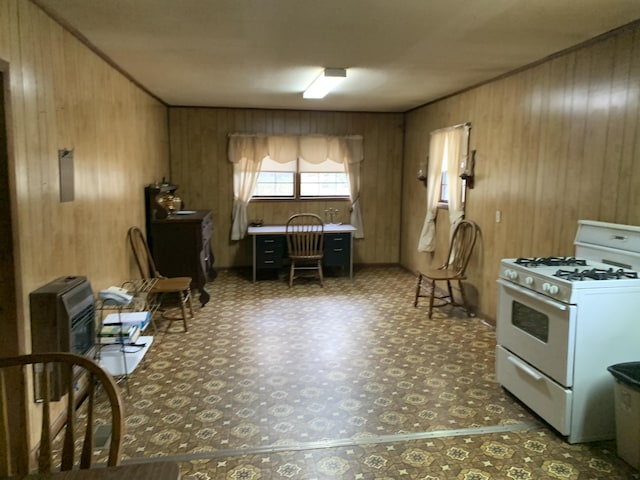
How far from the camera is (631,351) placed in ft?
8.18

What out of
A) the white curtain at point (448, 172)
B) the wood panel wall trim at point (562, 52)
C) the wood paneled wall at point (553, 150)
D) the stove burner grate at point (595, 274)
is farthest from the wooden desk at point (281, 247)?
the stove burner grate at point (595, 274)

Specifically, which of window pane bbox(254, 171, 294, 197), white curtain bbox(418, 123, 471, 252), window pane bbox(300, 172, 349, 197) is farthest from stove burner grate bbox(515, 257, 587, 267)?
window pane bbox(254, 171, 294, 197)

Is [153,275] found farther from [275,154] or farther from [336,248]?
[275,154]

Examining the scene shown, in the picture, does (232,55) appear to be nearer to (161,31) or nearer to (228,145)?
(161,31)

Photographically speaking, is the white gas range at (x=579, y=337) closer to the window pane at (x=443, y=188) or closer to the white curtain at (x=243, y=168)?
the window pane at (x=443, y=188)

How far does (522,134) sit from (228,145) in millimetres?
4104

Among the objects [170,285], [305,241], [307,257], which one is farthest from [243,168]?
[170,285]

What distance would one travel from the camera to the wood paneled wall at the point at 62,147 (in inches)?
89.4

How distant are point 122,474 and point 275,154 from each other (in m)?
5.93

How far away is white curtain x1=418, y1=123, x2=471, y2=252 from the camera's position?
16.5 feet

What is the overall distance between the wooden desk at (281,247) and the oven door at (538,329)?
3.33 meters

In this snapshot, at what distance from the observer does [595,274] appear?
8.33 feet

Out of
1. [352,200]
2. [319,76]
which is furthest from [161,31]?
A: [352,200]

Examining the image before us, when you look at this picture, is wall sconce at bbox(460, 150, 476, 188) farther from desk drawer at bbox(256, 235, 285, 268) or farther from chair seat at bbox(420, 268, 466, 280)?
desk drawer at bbox(256, 235, 285, 268)
